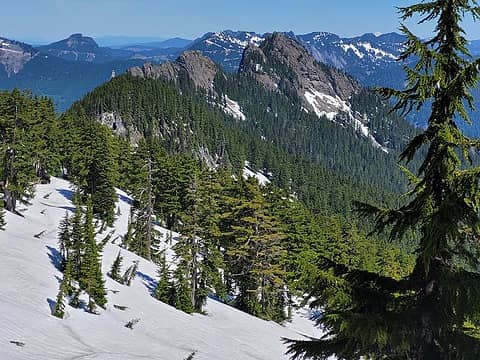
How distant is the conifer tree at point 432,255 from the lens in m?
7.48

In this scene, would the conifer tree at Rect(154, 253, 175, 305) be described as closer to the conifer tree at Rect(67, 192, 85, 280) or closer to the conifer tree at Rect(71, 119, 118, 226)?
the conifer tree at Rect(67, 192, 85, 280)

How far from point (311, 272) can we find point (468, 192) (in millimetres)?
2710

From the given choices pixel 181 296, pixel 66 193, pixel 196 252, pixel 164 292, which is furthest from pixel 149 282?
pixel 66 193

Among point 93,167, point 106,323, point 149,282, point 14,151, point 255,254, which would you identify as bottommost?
point 149,282

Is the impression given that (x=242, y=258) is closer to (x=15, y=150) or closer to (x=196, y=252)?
(x=196, y=252)

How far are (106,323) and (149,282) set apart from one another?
1125 cm

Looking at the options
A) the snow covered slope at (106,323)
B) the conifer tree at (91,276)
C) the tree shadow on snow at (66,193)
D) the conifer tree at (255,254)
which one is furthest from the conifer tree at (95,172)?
the conifer tree at (91,276)

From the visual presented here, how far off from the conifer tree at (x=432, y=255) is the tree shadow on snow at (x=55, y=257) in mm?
20250

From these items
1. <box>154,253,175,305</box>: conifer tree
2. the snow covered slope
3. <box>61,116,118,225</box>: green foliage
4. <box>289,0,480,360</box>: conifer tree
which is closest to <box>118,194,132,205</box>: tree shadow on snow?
<box>61,116,118,225</box>: green foliage

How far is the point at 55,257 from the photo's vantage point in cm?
2706

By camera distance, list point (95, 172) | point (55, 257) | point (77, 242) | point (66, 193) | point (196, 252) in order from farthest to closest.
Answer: point (66, 193)
point (95, 172)
point (196, 252)
point (55, 257)
point (77, 242)

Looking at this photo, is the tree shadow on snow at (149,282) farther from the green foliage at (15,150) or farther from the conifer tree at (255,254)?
the green foliage at (15,150)

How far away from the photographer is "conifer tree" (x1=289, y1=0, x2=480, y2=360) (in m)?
7.48

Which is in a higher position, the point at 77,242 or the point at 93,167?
the point at 93,167
